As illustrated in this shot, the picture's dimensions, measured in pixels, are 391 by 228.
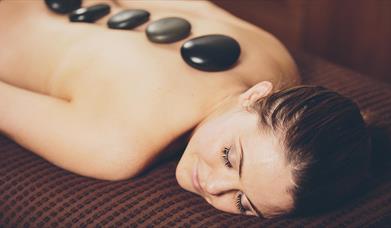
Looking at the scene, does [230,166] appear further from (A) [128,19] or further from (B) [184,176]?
(A) [128,19]

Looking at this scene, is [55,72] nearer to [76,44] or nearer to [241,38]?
[76,44]

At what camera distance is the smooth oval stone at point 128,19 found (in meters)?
1.23

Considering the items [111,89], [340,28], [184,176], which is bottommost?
[340,28]

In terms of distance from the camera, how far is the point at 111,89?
1.06m

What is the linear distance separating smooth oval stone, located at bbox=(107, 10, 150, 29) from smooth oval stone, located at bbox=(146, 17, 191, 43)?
66mm

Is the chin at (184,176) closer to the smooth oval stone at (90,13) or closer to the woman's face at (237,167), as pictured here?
the woman's face at (237,167)

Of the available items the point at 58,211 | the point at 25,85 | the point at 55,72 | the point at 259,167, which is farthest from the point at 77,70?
the point at 259,167

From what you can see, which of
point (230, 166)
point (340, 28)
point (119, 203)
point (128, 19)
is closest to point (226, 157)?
point (230, 166)

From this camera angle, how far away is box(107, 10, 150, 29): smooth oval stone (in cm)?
123

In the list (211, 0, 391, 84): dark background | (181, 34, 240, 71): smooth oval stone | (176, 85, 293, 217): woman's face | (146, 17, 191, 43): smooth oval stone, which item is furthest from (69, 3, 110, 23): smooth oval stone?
(211, 0, 391, 84): dark background

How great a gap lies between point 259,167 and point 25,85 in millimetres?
702

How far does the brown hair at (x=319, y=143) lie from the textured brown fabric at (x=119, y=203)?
58 millimetres

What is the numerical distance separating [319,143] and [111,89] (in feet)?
1.55

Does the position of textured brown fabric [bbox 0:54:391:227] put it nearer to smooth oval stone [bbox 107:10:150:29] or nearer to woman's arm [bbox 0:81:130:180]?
woman's arm [bbox 0:81:130:180]
